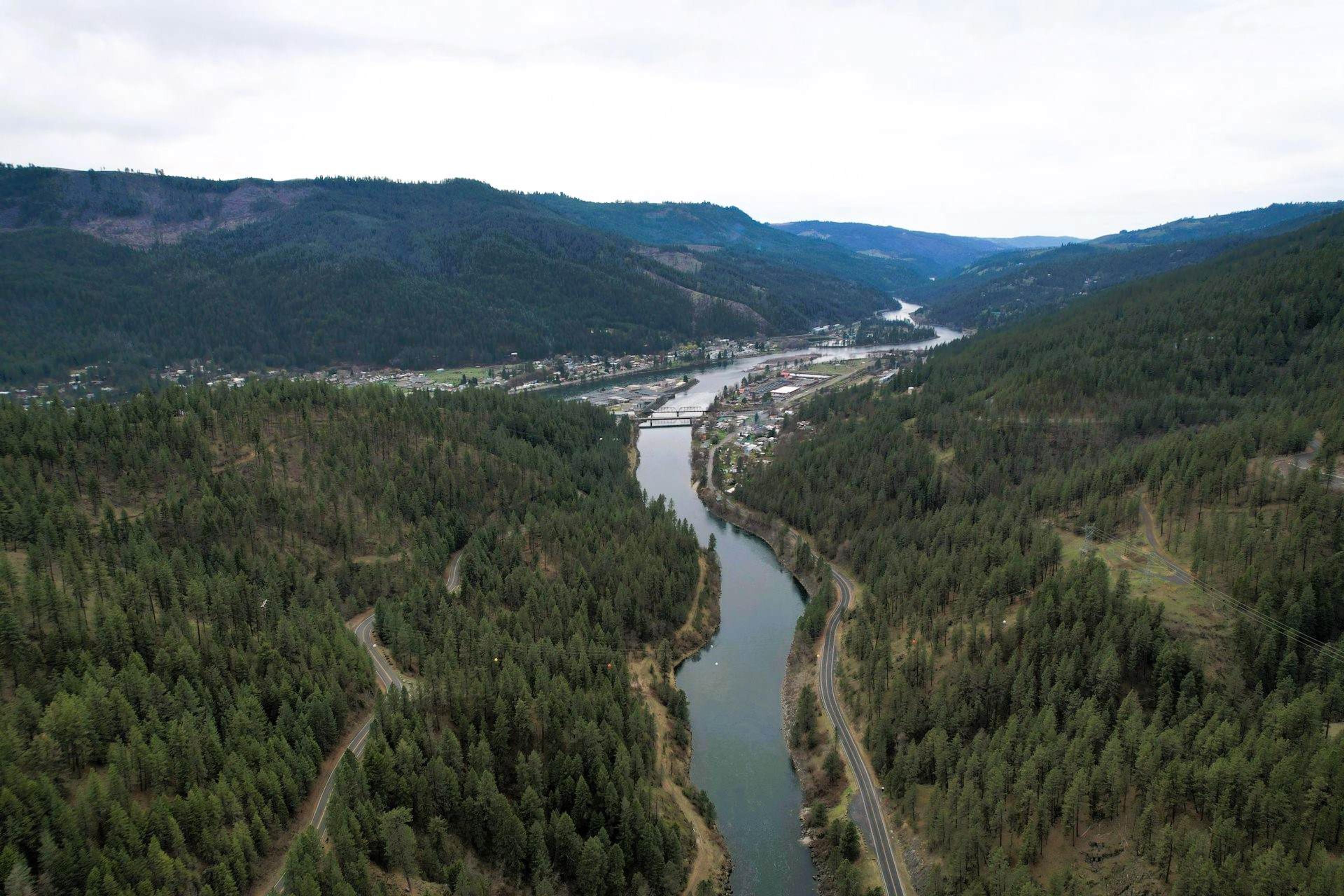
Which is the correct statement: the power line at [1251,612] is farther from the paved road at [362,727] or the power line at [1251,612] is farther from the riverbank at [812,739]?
the paved road at [362,727]

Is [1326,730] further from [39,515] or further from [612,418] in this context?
[612,418]

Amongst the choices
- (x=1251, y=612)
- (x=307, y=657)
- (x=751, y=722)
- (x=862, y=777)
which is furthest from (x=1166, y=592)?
(x=307, y=657)

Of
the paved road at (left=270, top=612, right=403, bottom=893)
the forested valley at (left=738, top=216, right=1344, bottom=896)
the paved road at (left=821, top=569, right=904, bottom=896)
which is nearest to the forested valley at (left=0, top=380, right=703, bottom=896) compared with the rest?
the paved road at (left=270, top=612, right=403, bottom=893)

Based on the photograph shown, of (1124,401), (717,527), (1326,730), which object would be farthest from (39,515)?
(1124,401)

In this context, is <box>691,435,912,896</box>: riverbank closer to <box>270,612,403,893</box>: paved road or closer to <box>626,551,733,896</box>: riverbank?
<box>626,551,733,896</box>: riverbank

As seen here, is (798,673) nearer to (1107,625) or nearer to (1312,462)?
(1107,625)

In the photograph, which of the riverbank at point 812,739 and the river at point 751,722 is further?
the river at point 751,722

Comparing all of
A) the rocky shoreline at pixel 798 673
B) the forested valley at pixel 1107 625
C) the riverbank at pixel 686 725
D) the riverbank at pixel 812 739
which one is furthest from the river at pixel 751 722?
the forested valley at pixel 1107 625
